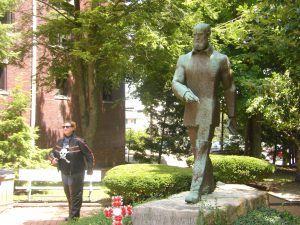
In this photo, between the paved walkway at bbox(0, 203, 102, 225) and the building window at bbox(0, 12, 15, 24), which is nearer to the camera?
the paved walkway at bbox(0, 203, 102, 225)

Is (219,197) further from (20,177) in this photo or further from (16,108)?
(16,108)

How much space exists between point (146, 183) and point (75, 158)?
3139mm

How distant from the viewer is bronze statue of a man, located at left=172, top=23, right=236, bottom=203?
6621 millimetres

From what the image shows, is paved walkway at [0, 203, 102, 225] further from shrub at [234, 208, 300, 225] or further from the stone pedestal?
shrub at [234, 208, 300, 225]

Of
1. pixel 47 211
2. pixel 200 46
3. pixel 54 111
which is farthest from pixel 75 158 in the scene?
pixel 54 111

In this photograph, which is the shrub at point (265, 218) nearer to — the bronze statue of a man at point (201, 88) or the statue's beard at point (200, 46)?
the bronze statue of a man at point (201, 88)

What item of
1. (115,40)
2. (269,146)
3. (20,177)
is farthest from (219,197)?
(269,146)

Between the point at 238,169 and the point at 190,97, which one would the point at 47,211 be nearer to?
the point at 238,169

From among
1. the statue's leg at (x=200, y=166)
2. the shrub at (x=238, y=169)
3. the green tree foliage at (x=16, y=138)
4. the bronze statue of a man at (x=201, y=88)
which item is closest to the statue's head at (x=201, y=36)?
the bronze statue of a man at (x=201, y=88)

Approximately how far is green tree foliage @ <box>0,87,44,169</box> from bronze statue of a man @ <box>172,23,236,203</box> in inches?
388

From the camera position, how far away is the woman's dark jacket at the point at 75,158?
28.1ft

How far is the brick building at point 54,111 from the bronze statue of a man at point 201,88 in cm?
1222

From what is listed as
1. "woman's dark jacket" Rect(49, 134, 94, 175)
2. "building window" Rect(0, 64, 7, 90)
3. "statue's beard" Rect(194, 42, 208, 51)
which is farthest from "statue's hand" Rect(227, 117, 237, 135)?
"building window" Rect(0, 64, 7, 90)

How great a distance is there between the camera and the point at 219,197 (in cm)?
690
